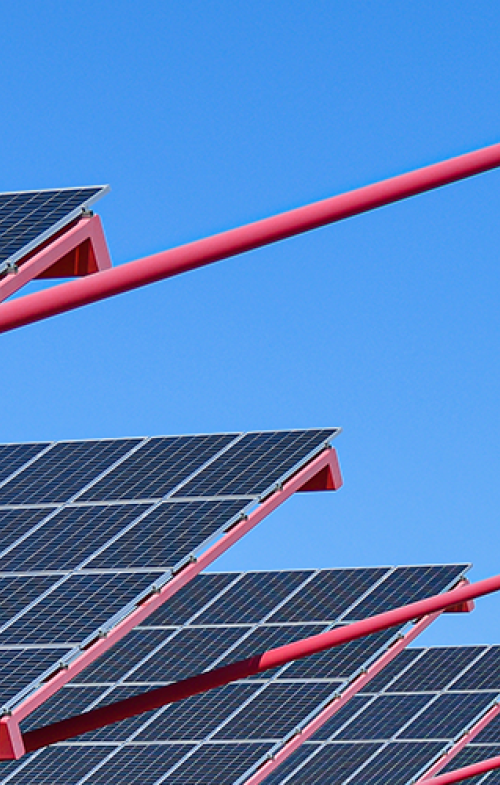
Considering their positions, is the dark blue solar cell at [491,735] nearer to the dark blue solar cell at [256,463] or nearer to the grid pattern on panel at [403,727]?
the grid pattern on panel at [403,727]

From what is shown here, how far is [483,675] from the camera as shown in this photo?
30641mm

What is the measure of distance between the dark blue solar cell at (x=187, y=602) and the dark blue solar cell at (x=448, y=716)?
3.91 m

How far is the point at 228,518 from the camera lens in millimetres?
19297

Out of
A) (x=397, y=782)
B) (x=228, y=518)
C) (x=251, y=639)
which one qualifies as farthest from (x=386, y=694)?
(x=228, y=518)

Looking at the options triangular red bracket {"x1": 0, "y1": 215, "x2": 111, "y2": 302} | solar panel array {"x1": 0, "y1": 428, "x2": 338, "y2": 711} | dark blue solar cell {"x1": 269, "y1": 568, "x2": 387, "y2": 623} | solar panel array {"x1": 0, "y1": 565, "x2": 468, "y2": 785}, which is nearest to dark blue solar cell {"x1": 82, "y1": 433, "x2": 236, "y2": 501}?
solar panel array {"x1": 0, "y1": 428, "x2": 338, "y2": 711}

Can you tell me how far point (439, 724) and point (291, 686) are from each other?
12.5 ft

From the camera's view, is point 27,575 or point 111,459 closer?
point 27,575

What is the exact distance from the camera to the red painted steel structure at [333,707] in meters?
23.2

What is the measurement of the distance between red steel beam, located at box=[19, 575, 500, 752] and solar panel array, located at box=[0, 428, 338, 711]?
707 millimetres

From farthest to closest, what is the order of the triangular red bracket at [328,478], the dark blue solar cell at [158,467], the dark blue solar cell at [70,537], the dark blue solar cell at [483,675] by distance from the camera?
1. the dark blue solar cell at [483,675]
2. the dark blue solar cell at [158,467]
3. the triangular red bracket at [328,478]
4. the dark blue solar cell at [70,537]

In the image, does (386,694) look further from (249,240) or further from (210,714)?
(249,240)

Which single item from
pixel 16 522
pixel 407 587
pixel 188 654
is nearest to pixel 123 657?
pixel 188 654

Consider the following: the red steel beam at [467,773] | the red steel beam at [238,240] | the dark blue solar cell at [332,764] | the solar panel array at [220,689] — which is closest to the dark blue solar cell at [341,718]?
the dark blue solar cell at [332,764]

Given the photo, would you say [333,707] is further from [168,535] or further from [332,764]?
[168,535]
